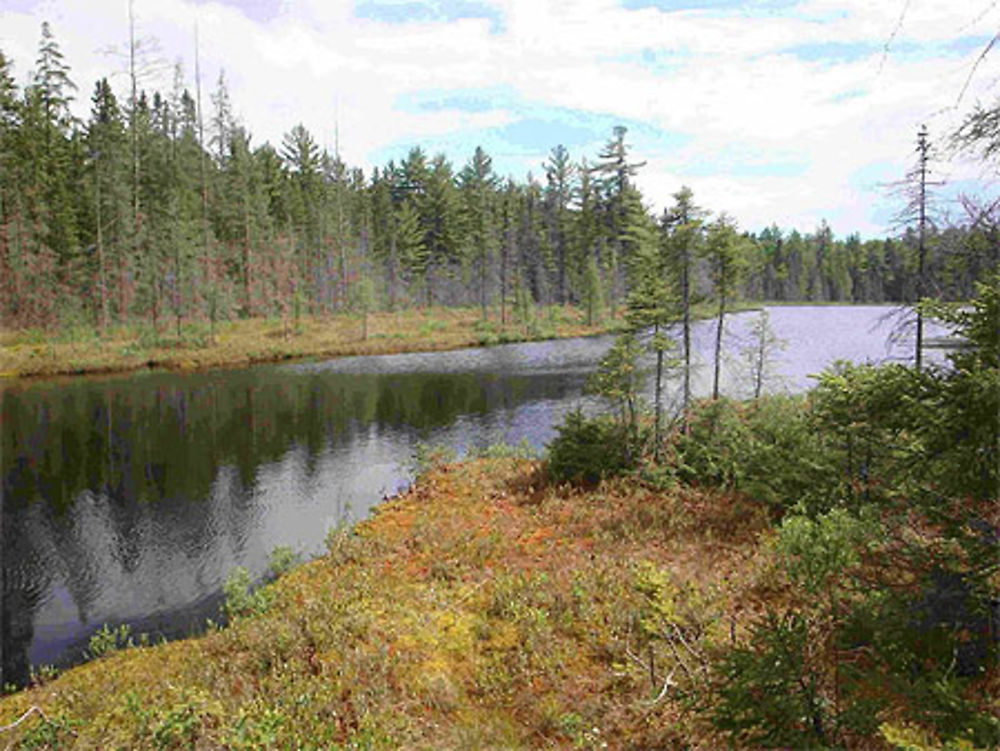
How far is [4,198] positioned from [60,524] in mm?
38612

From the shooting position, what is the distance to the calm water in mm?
11523

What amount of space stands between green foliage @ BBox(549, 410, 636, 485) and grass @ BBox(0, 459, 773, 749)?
2.36m

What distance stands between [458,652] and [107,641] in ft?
20.1

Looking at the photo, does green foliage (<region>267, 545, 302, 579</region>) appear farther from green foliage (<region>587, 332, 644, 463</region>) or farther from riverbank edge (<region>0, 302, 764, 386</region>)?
riverbank edge (<region>0, 302, 764, 386</region>)

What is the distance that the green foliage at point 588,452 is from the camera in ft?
48.6

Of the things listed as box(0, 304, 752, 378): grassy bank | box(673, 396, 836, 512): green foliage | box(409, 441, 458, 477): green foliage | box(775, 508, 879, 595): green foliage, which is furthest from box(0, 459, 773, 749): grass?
box(0, 304, 752, 378): grassy bank

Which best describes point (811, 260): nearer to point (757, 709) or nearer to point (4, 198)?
point (4, 198)

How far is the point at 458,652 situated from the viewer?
7.53m

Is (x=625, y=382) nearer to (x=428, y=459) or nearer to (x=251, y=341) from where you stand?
(x=428, y=459)

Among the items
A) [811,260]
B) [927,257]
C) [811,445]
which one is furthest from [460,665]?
[811,260]

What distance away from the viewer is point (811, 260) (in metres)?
132

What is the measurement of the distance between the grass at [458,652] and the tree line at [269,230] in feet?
25.3

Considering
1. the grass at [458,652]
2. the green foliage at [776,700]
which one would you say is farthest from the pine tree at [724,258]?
the green foliage at [776,700]

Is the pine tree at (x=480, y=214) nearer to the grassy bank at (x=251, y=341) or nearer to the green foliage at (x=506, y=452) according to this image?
the grassy bank at (x=251, y=341)
